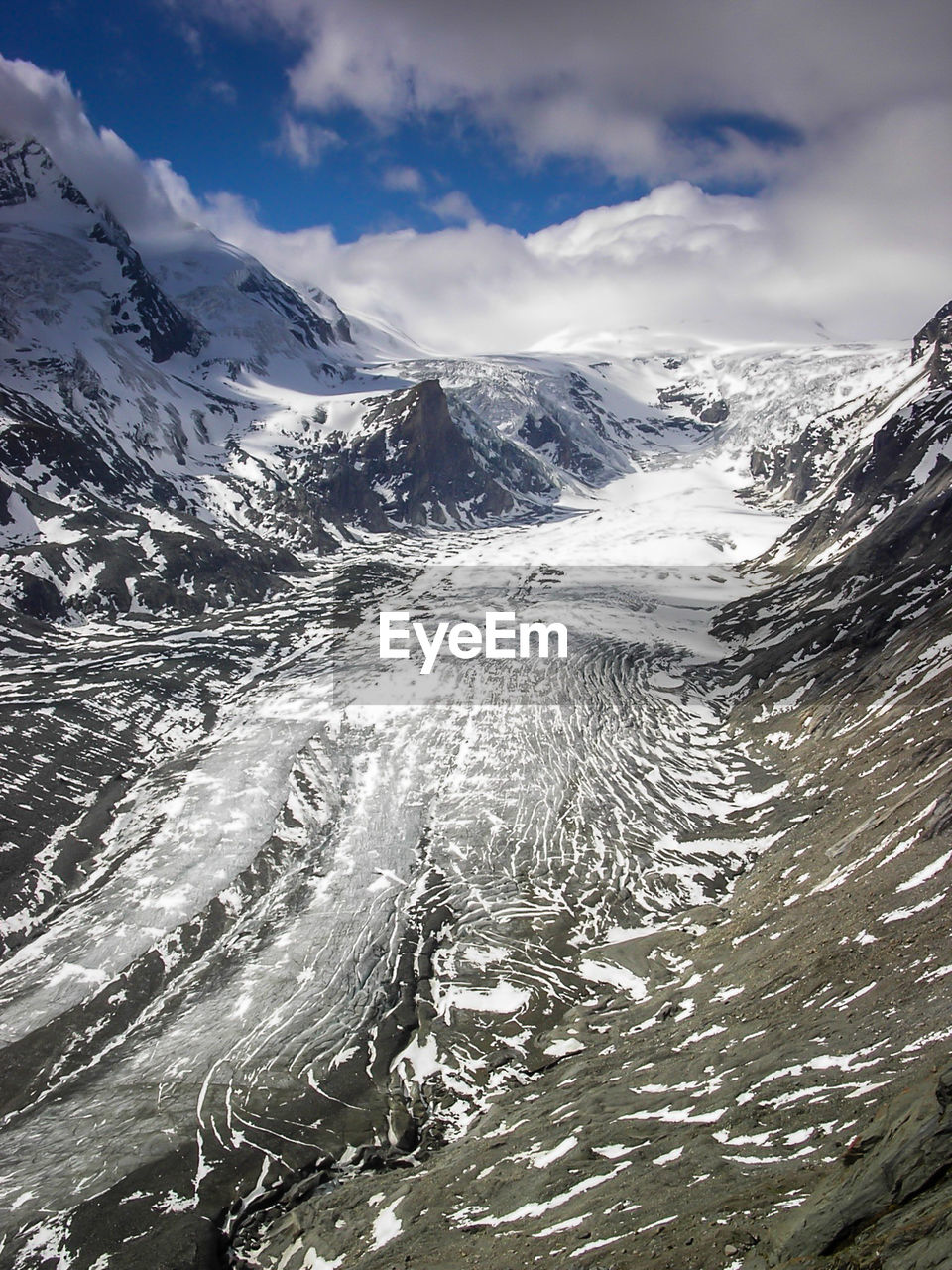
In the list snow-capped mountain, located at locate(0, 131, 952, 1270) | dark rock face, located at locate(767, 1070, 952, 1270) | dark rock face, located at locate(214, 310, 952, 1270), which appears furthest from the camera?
snow-capped mountain, located at locate(0, 131, 952, 1270)

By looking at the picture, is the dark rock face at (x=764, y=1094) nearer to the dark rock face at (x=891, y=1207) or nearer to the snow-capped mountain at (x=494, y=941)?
the dark rock face at (x=891, y=1207)

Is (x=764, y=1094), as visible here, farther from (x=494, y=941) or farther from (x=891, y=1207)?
(x=494, y=941)

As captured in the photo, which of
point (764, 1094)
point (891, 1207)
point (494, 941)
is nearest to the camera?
point (891, 1207)

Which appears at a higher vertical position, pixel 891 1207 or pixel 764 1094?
pixel 891 1207

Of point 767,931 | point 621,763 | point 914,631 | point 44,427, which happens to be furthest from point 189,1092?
point 44,427

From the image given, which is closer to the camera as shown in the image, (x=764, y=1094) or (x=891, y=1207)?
(x=891, y=1207)

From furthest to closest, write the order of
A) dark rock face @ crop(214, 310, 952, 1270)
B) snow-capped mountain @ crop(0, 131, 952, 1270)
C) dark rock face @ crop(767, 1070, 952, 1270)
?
snow-capped mountain @ crop(0, 131, 952, 1270) < dark rock face @ crop(214, 310, 952, 1270) < dark rock face @ crop(767, 1070, 952, 1270)

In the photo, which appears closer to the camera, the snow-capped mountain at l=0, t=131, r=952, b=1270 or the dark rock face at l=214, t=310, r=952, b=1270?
the dark rock face at l=214, t=310, r=952, b=1270

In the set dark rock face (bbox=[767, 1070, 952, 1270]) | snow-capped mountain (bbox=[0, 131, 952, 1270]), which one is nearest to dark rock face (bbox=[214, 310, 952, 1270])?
dark rock face (bbox=[767, 1070, 952, 1270])

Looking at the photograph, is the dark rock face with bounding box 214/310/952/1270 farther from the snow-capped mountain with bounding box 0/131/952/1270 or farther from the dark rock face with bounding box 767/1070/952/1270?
the snow-capped mountain with bounding box 0/131/952/1270

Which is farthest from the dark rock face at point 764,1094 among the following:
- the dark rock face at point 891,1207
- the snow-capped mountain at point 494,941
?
the snow-capped mountain at point 494,941

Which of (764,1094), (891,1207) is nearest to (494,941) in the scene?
→ (764,1094)

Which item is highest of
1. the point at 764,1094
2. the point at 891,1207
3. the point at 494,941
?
the point at 891,1207
